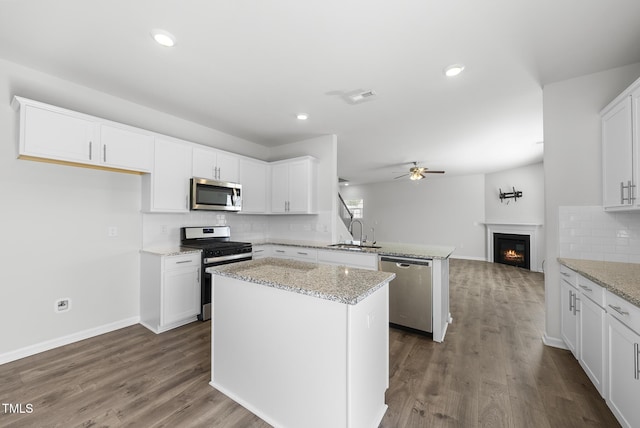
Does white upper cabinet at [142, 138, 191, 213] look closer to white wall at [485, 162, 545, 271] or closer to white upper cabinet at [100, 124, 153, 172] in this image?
white upper cabinet at [100, 124, 153, 172]

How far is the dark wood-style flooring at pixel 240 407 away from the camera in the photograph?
5.53 feet

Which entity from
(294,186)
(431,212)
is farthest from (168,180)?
(431,212)

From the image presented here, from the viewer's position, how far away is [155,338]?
2809 millimetres

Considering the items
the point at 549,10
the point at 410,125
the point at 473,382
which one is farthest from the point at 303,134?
the point at 473,382

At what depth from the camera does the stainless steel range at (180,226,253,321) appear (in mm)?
3267

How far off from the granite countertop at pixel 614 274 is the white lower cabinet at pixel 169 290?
3.67 m

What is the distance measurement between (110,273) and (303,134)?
3.11m

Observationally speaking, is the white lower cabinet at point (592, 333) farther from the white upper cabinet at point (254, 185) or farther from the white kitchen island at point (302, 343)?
the white upper cabinet at point (254, 185)

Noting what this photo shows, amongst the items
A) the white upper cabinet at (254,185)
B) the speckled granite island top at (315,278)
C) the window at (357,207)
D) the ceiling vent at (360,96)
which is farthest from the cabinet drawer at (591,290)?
the window at (357,207)

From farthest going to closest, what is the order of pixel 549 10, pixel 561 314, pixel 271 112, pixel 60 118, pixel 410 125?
pixel 410 125, pixel 271 112, pixel 561 314, pixel 60 118, pixel 549 10

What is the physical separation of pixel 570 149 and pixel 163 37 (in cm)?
371

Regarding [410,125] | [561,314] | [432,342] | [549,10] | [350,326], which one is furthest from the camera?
[410,125]

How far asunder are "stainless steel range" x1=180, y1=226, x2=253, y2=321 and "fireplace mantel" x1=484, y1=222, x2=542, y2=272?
22.8ft

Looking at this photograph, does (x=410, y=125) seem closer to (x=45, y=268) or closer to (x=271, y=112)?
(x=271, y=112)
